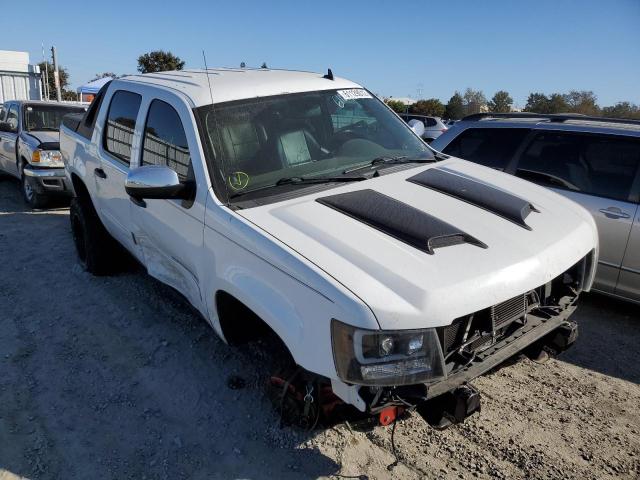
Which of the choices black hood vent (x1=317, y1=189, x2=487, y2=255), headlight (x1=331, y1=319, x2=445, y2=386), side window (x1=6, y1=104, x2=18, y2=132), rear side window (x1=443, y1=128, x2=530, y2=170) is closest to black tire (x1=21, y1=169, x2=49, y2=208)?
side window (x1=6, y1=104, x2=18, y2=132)

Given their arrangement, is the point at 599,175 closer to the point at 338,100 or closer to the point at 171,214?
the point at 338,100

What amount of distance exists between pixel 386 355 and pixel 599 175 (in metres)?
3.43

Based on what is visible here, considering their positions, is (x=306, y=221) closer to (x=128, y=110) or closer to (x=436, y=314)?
(x=436, y=314)

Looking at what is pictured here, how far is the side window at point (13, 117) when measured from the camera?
8472mm

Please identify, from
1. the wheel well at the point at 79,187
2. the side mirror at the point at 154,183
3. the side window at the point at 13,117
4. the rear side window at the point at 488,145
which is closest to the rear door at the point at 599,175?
the rear side window at the point at 488,145

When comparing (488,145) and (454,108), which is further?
(454,108)

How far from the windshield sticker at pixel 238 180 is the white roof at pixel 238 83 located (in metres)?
0.57

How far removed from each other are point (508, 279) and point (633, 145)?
2951 mm

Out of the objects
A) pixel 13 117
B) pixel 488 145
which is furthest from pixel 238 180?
pixel 13 117

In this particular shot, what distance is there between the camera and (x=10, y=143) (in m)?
8.50

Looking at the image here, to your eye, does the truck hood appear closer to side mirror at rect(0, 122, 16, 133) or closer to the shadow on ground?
the shadow on ground

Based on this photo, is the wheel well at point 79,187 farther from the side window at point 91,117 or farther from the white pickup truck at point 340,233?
the white pickup truck at point 340,233

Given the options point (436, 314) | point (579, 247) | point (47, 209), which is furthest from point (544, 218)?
point (47, 209)

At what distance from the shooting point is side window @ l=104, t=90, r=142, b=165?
147 inches
